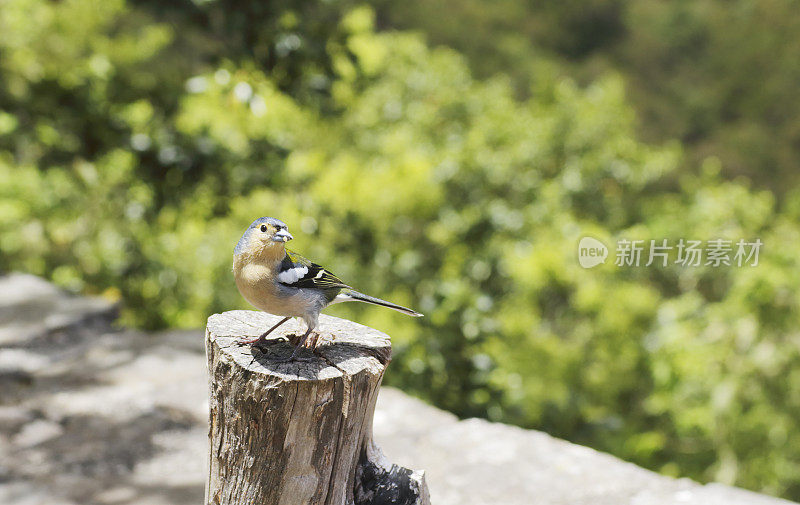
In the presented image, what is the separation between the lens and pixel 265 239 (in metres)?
1.38

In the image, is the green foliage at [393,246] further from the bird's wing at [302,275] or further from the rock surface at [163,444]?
the bird's wing at [302,275]

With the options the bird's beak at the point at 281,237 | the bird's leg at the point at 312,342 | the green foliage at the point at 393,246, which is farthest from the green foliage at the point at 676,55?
the bird's beak at the point at 281,237

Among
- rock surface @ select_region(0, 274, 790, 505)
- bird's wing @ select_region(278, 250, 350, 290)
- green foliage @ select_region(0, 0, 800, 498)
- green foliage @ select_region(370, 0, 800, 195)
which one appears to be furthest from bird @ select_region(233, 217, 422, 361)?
green foliage @ select_region(370, 0, 800, 195)

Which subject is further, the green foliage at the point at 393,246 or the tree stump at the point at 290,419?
the green foliage at the point at 393,246

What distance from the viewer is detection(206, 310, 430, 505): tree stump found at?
54.3 inches

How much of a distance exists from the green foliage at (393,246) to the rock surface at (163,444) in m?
0.66

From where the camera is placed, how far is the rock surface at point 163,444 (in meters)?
2.16

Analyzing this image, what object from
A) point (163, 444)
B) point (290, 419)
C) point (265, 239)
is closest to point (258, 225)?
point (265, 239)

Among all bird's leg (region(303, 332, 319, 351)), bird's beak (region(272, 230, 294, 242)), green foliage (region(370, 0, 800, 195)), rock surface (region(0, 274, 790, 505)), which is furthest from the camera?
green foliage (region(370, 0, 800, 195))

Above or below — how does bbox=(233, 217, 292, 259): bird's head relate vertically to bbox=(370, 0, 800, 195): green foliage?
below

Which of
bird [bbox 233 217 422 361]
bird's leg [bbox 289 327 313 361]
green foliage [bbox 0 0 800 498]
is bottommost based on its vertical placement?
bird's leg [bbox 289 327 313 361]

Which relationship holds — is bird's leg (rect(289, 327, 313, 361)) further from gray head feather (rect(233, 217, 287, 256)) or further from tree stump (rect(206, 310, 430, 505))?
gray head feather (rect(233, 217, 287, 256))

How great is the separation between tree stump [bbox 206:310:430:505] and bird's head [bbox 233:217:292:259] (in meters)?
0.22

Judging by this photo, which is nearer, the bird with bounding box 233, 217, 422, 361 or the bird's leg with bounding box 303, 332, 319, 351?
the bird with bounding box 233, 217, 422, 361
